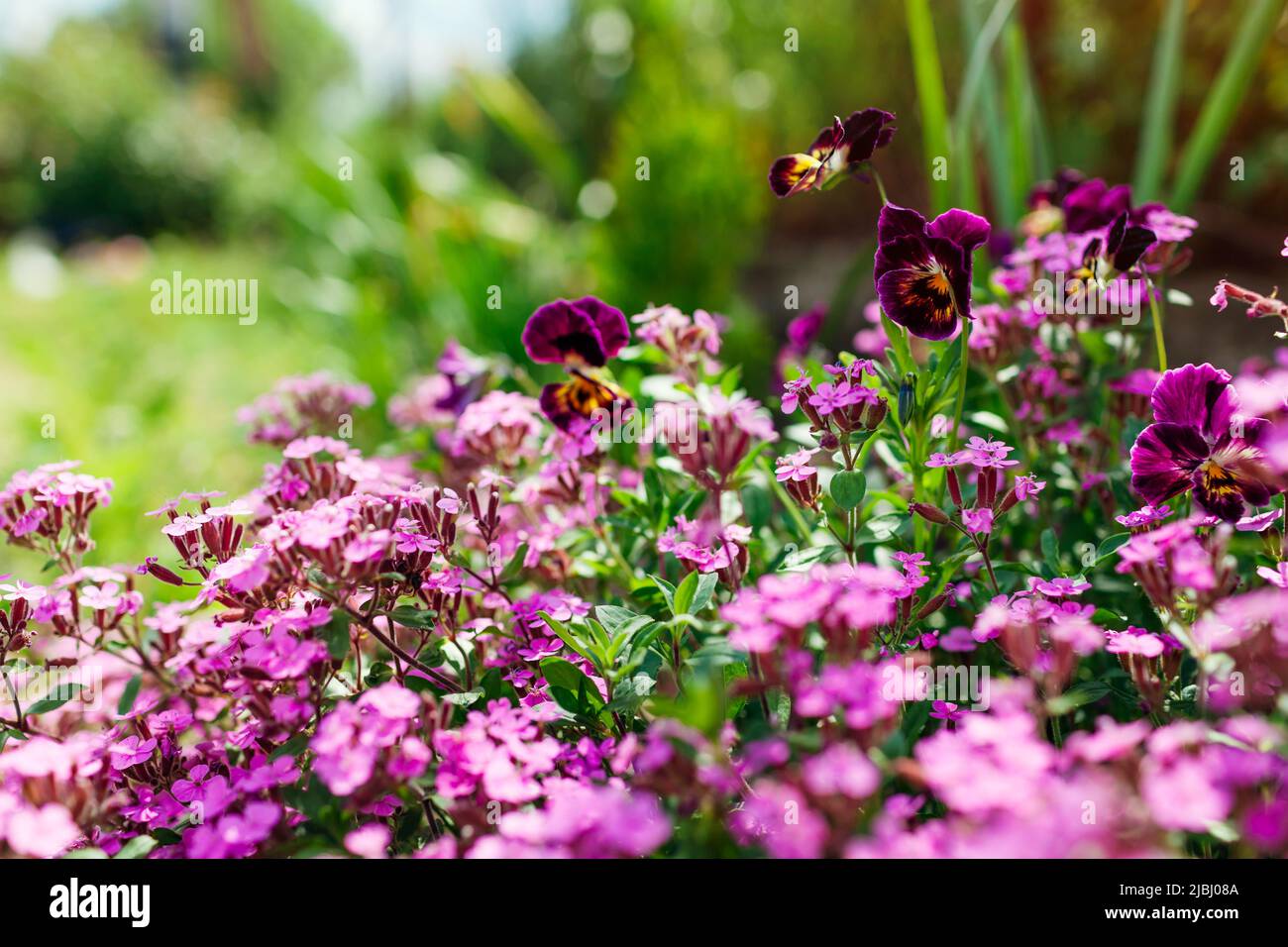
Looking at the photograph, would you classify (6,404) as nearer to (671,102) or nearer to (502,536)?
(671,102)

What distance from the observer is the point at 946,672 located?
1.08m

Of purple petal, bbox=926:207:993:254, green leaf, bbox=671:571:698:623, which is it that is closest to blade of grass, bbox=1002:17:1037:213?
purple petal, bbox=926:207:993:254

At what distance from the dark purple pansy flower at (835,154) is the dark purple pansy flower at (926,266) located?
172mm

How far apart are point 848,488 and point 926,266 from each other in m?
0.27

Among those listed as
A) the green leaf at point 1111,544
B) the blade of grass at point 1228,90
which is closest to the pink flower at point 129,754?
the green leaf at point 1111,544

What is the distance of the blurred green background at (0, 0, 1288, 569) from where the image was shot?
2.65 m

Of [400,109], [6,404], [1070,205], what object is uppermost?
[400,109]

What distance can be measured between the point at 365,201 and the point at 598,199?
135 cm

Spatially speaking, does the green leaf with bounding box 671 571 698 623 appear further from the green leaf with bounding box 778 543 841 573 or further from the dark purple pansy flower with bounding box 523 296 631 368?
the dark purple pansy flower with bounding box 523 296 631 368

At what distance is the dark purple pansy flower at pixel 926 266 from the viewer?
98cm
